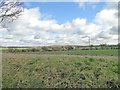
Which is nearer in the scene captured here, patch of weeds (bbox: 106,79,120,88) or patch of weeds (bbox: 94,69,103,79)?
patch of weeds (bbox: 106,79,120,88)

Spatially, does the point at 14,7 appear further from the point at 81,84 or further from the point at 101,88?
the point at 101,88

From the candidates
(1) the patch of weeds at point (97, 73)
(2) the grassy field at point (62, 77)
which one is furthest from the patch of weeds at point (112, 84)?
(1) the patch of weeds at point (97, 73)

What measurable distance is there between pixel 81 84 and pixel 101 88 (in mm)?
→ 1069

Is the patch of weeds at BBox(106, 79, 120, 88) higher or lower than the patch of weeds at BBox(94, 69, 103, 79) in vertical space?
lower

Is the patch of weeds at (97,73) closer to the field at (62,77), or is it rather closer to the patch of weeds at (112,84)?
the field at (62,77)

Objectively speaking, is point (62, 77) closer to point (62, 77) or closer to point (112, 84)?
Answer: point (62, 77)

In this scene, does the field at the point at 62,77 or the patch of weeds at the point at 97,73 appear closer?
the field at the point at 62,77

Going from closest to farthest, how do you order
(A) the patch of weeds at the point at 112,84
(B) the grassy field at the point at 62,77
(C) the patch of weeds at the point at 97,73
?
(A) the patch of weeds at the point at 112,84
(B) the grassy field at the point at 62,77
(C) the patch of weeds at the point at 97,73

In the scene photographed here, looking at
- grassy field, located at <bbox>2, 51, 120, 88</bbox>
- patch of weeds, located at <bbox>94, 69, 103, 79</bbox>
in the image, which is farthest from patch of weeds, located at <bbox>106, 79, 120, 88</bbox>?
patch of weeds, located at <bbox>94, 69, 103, 79</bbox>

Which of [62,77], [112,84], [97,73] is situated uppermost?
[97,73]

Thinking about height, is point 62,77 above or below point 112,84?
above

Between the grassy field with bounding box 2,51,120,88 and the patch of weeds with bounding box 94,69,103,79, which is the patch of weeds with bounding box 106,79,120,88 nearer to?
the grassy field with bounding box 2,51,120,88

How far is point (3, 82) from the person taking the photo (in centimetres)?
771

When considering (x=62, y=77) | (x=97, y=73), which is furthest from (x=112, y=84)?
(x=62, y=77)
